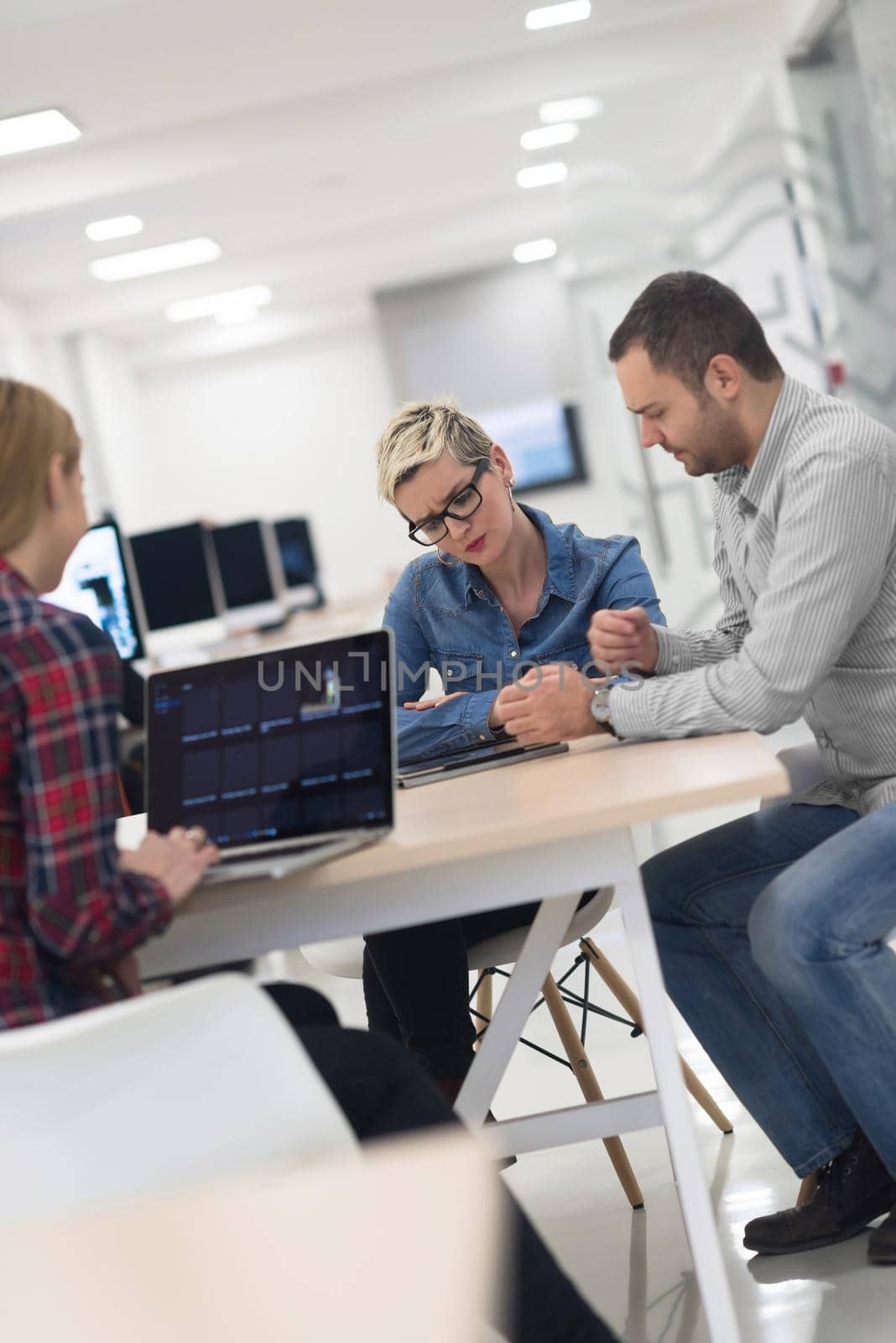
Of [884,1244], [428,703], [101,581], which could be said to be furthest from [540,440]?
[884,1244]

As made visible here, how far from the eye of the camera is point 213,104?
245 inches

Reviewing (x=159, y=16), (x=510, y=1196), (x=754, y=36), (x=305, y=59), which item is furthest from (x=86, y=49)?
(x=510, y=1196)

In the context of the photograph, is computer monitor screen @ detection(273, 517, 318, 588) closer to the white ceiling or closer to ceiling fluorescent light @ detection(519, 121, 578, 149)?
the white ceiling

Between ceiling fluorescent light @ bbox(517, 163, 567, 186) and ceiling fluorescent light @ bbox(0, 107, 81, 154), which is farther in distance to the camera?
ceiling fluorescent light @ bbox(517, 163, 567, 186)

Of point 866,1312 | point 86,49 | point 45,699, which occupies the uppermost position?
point 86,49

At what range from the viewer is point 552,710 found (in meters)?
1.74

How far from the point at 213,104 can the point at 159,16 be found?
1.14 metres

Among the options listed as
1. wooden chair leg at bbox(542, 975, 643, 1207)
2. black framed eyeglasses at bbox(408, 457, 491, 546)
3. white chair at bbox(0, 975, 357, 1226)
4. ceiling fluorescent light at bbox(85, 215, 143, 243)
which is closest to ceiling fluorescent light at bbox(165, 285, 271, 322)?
ceiling fluorescent light at bbox(85, 215, 143, 243)

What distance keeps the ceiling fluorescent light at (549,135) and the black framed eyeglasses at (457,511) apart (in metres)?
6.21

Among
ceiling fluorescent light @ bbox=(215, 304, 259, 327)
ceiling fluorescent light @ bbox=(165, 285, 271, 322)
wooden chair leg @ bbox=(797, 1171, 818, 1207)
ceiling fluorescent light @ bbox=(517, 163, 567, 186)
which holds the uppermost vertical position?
ceiling fluorescent light @ bbox=(215, 304, 259, 327)

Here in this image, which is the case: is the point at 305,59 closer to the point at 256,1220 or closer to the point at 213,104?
the point at 213,104

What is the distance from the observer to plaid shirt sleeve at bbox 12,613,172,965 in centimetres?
120

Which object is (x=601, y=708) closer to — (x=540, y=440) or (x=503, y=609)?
(x=503, y=609)

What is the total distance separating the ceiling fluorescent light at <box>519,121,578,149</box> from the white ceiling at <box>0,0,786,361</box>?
3.3 inches
